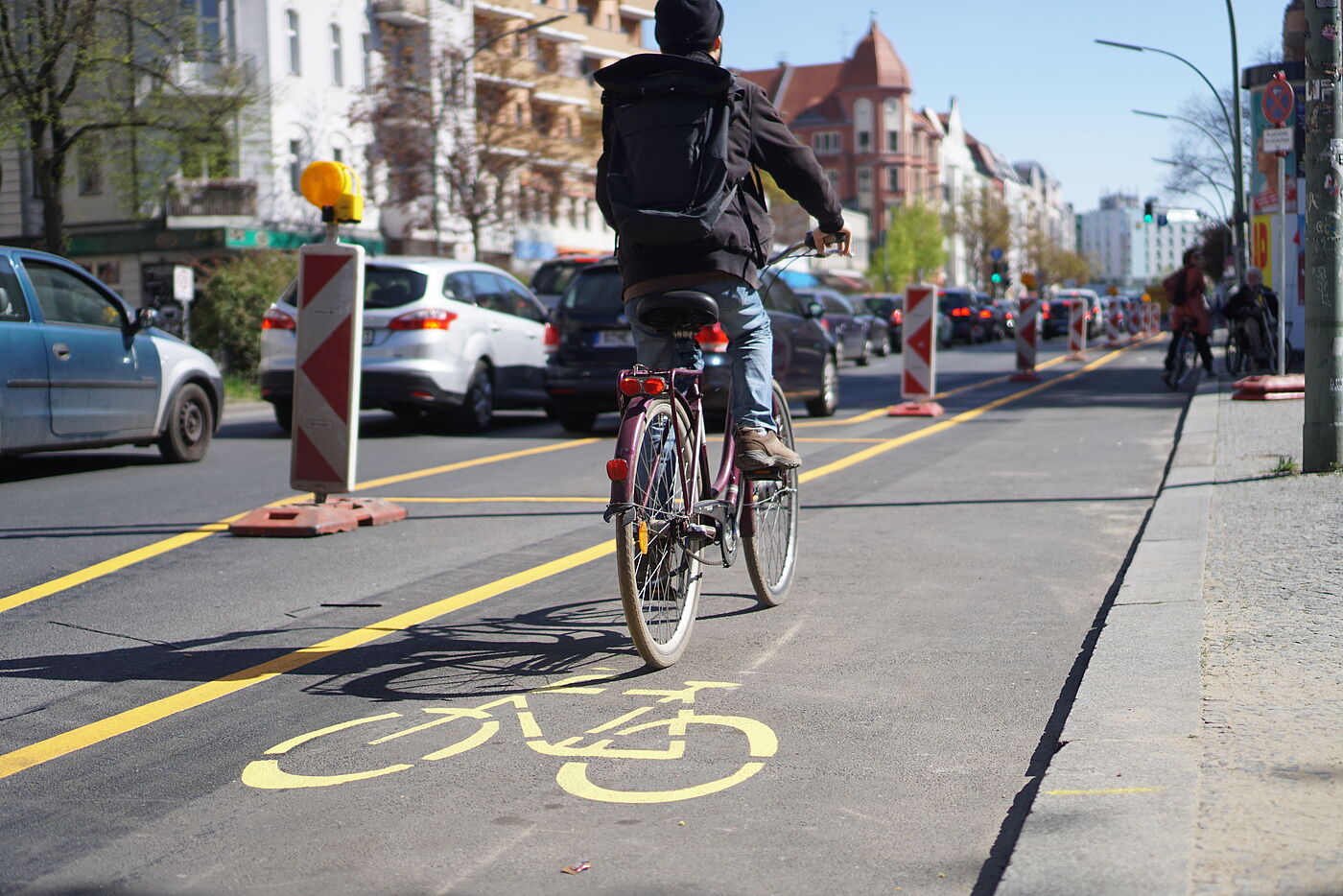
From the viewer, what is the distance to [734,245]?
5.18m

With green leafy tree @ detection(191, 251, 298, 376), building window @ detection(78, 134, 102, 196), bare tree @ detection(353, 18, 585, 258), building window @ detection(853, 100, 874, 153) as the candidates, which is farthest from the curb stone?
building window @ detection(853, 100, 874, 153)

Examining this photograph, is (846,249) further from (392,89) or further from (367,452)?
(392,89)

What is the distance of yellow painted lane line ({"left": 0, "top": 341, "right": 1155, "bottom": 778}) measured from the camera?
4.28m

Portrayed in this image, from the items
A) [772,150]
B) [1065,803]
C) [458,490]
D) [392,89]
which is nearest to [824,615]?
[772,150]

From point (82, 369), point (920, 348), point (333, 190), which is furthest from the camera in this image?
point (920, 348)

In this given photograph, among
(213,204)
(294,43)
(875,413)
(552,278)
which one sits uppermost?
(294,43)

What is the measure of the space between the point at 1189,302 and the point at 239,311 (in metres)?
14.3

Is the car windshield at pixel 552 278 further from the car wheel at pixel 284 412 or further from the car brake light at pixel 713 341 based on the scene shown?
the car brake light at pixel 713 341

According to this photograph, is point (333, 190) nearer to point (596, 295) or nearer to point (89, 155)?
point (596, 295)

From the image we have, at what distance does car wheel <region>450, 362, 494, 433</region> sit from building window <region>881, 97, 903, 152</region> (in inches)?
4348

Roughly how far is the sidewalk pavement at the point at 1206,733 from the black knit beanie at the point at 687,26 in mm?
2313

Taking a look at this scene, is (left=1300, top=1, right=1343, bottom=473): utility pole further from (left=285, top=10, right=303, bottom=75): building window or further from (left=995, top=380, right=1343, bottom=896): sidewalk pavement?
(left=285, top=10, right=303, bottom=75): building window

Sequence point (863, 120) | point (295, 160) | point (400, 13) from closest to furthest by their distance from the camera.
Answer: point (295, 160), point (400, 13), point (863, 120)

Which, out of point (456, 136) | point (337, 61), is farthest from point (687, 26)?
point (337, 61)
